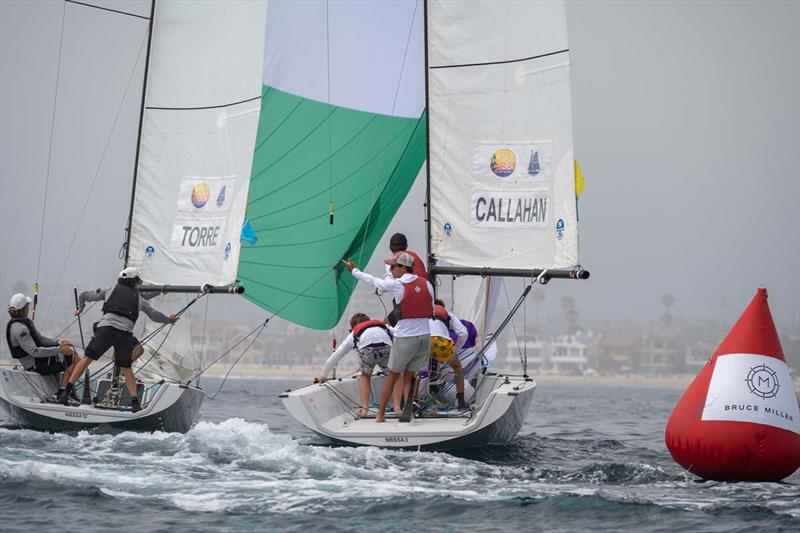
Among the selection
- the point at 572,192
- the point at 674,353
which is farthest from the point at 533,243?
the point at 674,353

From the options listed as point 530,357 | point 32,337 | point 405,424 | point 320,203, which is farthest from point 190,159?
A: point 530,357

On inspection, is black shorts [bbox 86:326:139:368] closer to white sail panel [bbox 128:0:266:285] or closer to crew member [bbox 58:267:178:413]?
crew member [bbox 58:267:178:413]

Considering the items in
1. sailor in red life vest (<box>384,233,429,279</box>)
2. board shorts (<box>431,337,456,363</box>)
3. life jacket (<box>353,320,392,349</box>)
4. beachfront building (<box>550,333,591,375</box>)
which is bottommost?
board shorts (<box>431,337,456,363</box>)

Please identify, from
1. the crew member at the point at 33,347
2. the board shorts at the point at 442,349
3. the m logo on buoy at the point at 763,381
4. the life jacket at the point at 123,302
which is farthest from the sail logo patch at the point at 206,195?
the m logo on buoy at the point at 763,381

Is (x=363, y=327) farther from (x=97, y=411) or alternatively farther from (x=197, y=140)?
(x=197, y=140)

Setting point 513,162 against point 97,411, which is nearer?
point 97,411

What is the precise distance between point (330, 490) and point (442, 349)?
3265mm

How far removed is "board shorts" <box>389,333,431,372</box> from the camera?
1037 centimetres

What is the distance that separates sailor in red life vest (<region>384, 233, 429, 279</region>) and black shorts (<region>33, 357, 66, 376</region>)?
3982 mm

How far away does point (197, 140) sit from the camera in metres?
13.7

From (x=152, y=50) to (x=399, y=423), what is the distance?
6192 millimetres

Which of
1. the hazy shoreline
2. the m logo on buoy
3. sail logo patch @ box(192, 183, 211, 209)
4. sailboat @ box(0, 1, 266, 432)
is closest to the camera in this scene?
the m logo on buoy

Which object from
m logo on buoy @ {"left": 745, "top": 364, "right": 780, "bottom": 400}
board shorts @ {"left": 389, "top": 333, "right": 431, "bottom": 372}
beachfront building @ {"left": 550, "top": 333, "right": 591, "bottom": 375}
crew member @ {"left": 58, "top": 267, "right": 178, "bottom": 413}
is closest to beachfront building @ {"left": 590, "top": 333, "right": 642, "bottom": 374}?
beachfront building @ {"left": 550, "top": 333, "right": 591, "bottom": 375}

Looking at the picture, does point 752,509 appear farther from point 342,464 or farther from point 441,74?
point 441,74
